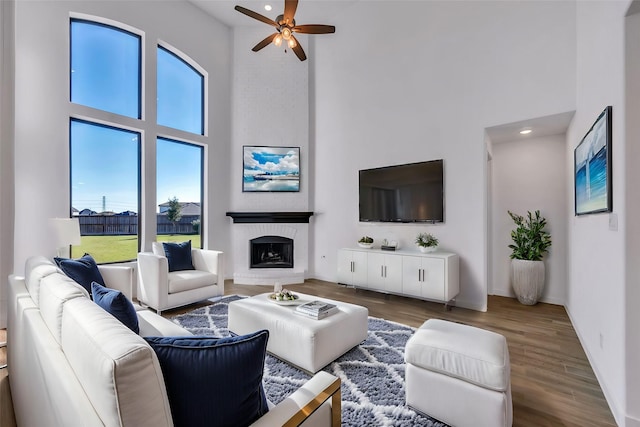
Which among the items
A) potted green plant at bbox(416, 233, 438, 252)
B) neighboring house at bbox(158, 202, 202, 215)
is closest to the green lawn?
neighboring house at bbox(158, 202, 202, 215)

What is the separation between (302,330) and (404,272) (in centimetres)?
221

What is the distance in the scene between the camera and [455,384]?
5.37 ft

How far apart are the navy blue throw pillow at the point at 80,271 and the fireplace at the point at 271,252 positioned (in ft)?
9.75

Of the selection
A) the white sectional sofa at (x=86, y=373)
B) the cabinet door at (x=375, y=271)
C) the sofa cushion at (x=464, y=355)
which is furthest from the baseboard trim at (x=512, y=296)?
the white sectional sofa at (x=86, y=373)

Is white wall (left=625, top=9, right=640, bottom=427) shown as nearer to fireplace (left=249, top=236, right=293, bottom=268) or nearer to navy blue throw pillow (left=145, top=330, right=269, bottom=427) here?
navy blue throw pillow (left=145, top=330, right=269, bottom=427)

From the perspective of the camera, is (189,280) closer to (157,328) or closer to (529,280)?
(157,328)

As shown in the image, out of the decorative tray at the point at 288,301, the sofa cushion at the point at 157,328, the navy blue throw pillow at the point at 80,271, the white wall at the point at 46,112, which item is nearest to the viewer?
the sofa cushion at the point at 157,328

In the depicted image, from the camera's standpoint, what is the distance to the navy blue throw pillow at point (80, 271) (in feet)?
7.58

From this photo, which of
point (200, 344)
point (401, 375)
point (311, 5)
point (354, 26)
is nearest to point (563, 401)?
point (401, 375)

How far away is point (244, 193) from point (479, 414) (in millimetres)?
4746

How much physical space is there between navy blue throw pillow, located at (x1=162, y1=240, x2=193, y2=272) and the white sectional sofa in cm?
221

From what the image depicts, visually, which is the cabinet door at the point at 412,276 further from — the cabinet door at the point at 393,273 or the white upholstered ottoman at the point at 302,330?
the white upholstered ottoman at the point at 302,330

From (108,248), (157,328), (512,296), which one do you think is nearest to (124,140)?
(108,248)

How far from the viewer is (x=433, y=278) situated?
373 centimetres
